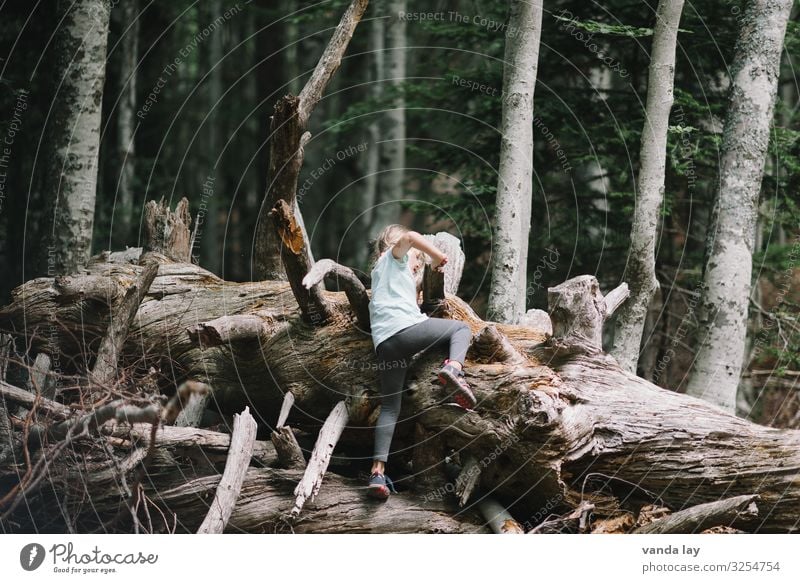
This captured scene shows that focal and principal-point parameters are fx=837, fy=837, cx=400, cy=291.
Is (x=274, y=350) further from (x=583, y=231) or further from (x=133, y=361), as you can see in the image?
(x=583, y=231)

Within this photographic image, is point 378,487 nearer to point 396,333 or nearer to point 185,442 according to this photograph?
point 396,333

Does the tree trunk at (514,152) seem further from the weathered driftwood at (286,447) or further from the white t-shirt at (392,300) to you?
the weathered driftwood at (286,447)

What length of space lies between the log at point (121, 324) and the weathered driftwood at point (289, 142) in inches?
39.8

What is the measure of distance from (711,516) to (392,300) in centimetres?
219

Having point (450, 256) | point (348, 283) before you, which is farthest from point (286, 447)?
point (450, 256)

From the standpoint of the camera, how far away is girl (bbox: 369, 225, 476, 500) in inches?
199

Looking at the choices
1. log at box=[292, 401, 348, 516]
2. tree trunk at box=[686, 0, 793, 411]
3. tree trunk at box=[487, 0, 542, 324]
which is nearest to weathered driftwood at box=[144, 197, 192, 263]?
log at box=[292, 401, 348, 516]

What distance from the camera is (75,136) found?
7547 millimetres

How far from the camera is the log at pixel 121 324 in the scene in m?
6.00

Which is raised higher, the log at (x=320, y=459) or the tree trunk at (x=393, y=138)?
the tree trunk at (x=393, y=138)

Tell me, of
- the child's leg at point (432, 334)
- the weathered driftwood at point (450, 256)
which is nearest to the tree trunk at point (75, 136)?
the weathered driftwood at point (450, 256)

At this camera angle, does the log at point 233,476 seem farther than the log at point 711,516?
Yes
